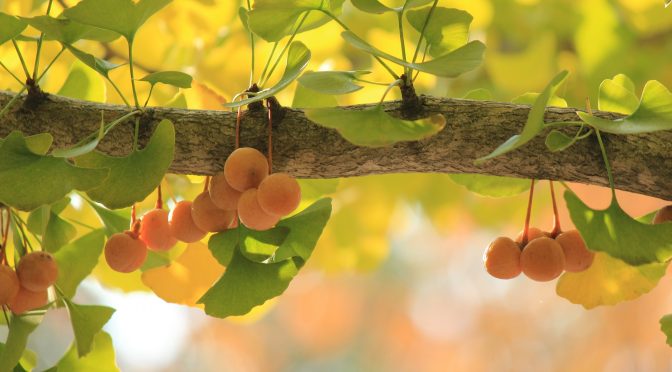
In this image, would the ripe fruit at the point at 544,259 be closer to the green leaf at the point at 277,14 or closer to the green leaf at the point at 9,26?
the green leaf at the point at 277,14

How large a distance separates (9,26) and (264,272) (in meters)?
0.21

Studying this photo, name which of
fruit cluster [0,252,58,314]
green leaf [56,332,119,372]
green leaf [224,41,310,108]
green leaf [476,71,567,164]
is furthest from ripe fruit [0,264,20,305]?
green leaf [476,71,567,164]

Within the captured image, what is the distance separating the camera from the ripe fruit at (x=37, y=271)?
0.54 meters

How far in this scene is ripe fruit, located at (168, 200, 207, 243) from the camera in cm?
53

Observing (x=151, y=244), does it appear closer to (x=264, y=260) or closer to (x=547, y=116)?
(x=264, y=260)

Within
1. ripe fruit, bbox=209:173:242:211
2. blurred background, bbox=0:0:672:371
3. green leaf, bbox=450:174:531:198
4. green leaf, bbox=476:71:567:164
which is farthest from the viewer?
blurred background, bbox=0:0:672:371

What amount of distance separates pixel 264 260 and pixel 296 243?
0.02 metres

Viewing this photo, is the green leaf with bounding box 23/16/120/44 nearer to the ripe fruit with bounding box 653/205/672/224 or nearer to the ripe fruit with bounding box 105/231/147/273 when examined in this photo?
the ripe fruit with bounding box 105/231/147/273

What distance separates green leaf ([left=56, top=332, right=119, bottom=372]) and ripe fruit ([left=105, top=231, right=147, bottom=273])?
0.11 m

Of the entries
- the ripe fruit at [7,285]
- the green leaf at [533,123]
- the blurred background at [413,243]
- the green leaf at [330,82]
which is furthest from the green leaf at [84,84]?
the green leaf at [533,123]

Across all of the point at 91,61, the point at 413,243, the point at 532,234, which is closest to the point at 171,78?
the point at 91,61

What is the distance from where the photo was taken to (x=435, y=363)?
13.9ft

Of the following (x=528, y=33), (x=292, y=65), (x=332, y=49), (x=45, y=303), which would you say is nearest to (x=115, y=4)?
(x=292, y=65)

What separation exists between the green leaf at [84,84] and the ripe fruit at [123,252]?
0.59 feet
